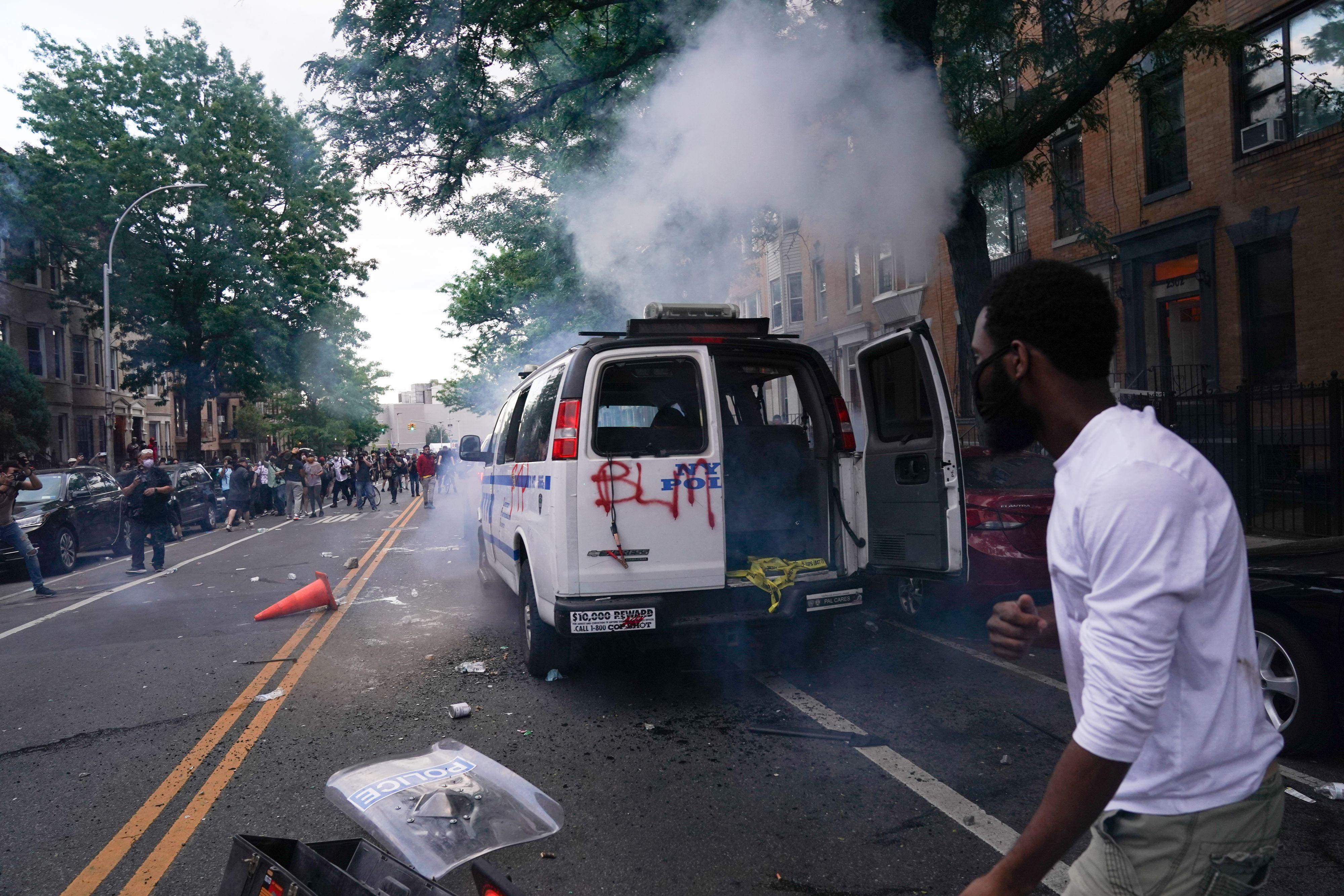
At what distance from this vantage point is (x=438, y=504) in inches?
1013

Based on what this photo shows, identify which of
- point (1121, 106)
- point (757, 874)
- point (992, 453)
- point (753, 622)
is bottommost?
point (757, 874)

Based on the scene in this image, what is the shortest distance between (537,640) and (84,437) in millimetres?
32201

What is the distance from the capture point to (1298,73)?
11.3m

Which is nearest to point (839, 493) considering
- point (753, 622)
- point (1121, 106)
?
point (753, 622)

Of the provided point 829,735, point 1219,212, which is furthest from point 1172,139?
point 829,735

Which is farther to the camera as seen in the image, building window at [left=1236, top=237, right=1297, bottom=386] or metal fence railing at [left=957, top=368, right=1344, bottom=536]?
building window at [left=1236, top=237, right=1297, bottom=386]

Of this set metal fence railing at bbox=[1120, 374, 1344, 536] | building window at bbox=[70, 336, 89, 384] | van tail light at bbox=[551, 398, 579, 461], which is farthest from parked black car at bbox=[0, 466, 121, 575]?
building window at bbox=[70, 336, 89, 384]

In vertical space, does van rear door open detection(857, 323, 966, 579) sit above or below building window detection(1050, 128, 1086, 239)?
below

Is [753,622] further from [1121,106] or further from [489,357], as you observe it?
[489,357]

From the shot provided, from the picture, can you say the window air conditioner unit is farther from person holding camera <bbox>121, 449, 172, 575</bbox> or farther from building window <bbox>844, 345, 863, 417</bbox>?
person holding camera <bbox>121, 449, 172, 575</bbox>

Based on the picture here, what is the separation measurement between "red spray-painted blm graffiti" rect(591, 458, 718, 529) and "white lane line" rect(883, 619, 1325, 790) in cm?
172

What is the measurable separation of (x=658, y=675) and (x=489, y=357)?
34.3 meters

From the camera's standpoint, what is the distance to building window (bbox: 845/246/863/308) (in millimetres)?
22531

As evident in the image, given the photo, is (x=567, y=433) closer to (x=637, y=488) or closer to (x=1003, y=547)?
(x=637, y=488)
